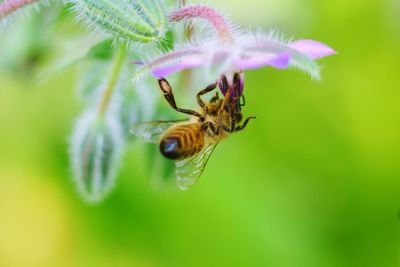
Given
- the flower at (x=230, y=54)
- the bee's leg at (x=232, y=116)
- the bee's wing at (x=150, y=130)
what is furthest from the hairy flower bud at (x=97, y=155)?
the flower at (x=230, y=54)

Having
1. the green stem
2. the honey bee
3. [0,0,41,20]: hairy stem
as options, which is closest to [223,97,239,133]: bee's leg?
the honey bee

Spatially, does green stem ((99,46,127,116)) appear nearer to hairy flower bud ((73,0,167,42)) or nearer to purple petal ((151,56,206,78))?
hairy flower bud ((73,0,167,42))

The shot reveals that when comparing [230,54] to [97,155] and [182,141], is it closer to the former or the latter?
[182,141]

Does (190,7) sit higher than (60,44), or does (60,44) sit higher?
(60,44)

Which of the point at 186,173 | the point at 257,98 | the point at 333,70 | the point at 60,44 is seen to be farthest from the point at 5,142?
the point at 186,173

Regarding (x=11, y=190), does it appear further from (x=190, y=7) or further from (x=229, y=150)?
(x=190, y=7)

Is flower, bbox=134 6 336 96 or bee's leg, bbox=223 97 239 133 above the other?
flower, bbox=134 6 336 96

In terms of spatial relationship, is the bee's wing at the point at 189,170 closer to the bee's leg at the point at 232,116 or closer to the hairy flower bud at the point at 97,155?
the bee's leg at the point at 232,116
